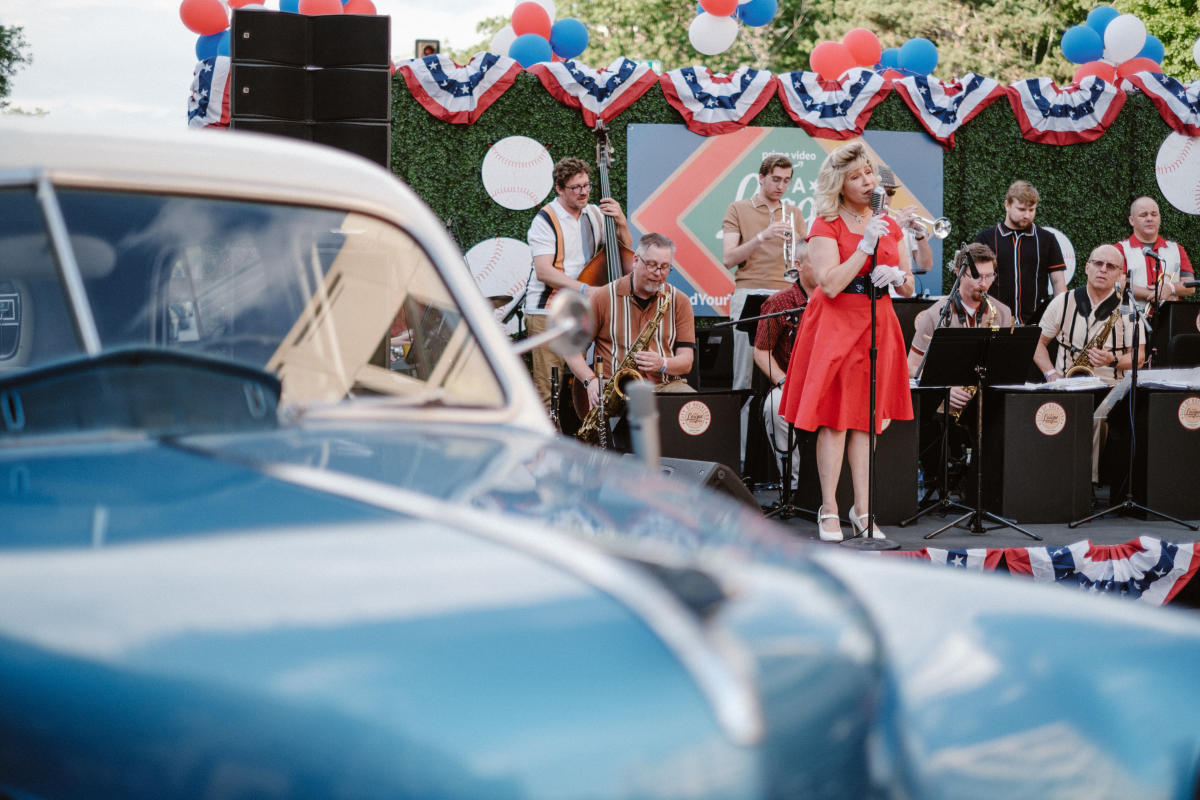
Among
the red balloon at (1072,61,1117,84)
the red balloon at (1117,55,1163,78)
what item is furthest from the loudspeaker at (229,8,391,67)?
the red balloon at (1117,55,1163,78)

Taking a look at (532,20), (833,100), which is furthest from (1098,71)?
(532,20)

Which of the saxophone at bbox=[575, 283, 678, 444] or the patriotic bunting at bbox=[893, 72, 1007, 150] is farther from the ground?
the patriotic bunting at bbox=[893, 72, 1007, 150]

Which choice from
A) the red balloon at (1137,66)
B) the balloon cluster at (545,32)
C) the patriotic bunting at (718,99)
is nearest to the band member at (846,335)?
the patriotic bunting at (718,99)

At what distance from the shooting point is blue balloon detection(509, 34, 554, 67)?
1318 cm

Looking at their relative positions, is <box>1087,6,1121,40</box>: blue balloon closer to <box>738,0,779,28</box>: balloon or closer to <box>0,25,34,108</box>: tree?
<box>738,0,779,28</box>: balloon

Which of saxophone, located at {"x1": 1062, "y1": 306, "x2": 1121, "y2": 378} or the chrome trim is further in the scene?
saxophone, located at {"x1": 1062, "y1": 306, "x2": 1121, "y2": 378}

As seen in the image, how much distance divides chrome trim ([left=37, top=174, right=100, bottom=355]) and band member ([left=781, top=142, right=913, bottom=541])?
473 centimetres

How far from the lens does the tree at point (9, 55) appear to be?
33781 mm

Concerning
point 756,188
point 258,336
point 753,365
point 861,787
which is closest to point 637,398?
point 258,336

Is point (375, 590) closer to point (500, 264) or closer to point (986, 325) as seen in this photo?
point (986, 325)

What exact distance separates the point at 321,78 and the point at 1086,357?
6.01 metres

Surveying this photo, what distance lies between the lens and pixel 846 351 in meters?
6.57

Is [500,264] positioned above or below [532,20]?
below

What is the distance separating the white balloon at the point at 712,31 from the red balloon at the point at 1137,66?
15.7 ft
